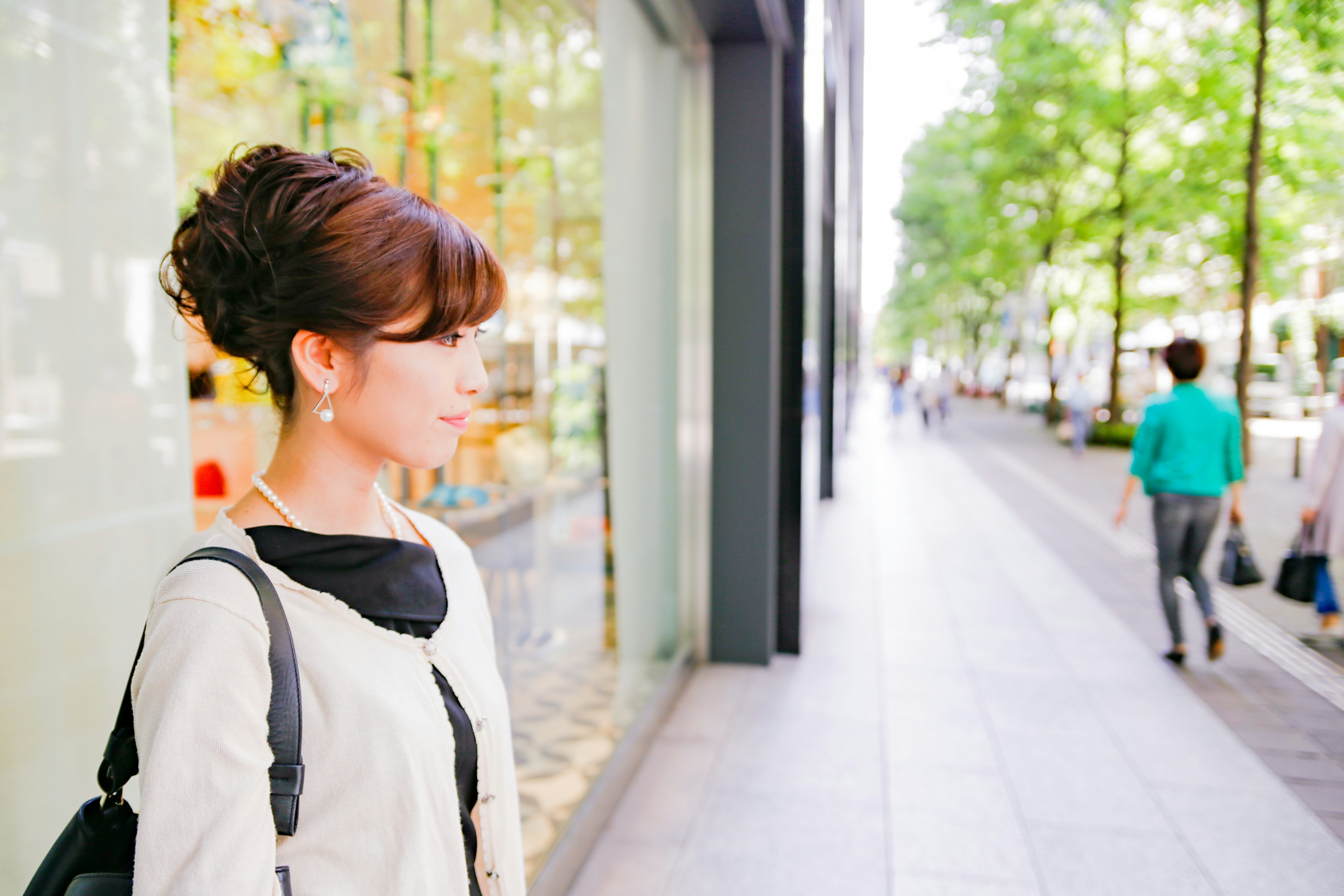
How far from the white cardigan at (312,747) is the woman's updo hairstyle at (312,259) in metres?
0.28

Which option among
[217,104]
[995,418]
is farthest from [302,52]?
[995,418]

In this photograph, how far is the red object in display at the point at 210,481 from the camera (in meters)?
1.88

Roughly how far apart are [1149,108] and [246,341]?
16945mm

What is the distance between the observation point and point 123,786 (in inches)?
41.8

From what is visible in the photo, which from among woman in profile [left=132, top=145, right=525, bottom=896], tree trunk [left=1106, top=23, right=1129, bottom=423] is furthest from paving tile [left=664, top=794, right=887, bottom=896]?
tree trunk [left=1106, top=23, right=1129, bottom=423]

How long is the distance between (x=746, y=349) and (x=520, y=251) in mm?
1436

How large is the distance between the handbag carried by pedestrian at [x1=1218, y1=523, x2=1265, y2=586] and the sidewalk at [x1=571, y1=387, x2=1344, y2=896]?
630 mm

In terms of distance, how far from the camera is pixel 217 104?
86.3 inches

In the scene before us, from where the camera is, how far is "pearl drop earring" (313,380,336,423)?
1.17 m

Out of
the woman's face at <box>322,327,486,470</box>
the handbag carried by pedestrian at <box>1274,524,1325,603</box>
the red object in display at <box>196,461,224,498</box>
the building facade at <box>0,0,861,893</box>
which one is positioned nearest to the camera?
the woman's face at <box>322,327,486,470</box>

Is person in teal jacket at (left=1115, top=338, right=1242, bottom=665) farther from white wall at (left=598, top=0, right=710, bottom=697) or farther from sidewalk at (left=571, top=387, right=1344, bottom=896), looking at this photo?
white wall at (left=598, top=0, right=710, bottom=697)

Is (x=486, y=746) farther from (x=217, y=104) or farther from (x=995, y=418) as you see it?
(x=995, y=418)

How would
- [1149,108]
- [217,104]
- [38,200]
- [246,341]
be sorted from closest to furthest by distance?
1. [246,341]
2. [38,200]
3. [217,104]
4. [1149,108]

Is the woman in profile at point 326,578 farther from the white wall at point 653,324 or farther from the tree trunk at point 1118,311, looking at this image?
the tree trunk at point 1118,311
